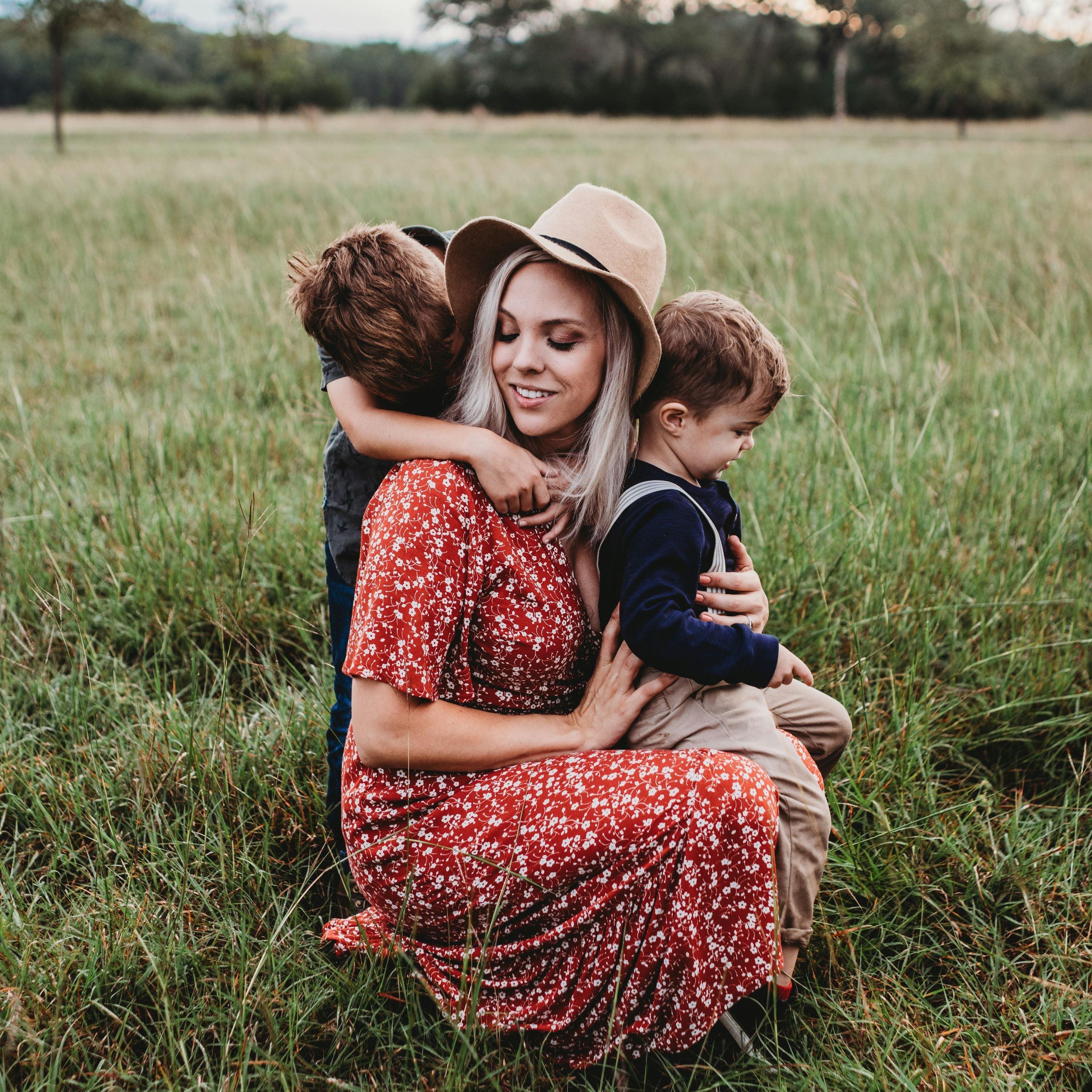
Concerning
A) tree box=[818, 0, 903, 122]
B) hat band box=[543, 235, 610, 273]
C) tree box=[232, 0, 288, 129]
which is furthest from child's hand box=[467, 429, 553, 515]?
tree box=[818, 0, 903, 122]

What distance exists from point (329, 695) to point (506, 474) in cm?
117

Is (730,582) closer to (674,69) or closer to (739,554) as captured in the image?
(739,554)

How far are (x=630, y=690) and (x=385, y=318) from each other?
→ 0.87 m

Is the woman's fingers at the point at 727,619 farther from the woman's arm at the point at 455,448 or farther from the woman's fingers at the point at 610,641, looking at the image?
the woman's arm at the point at 455,448

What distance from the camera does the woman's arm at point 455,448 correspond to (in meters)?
1.62

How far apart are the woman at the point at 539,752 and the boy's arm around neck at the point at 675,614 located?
119 millimetres

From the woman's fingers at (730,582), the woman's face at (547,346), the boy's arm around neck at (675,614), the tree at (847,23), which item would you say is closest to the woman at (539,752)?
the woman's face at (547,346)

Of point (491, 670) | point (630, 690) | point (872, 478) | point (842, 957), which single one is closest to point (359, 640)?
point (491, 670)

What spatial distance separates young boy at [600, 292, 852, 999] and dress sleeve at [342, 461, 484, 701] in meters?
0.31

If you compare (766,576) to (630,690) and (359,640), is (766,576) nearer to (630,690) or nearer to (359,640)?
(630,690)

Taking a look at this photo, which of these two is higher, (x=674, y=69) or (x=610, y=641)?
(x=674, y=69)

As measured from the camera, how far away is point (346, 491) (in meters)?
2.00

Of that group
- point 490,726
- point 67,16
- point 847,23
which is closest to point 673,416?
point 490,726

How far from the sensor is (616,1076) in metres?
1.59
